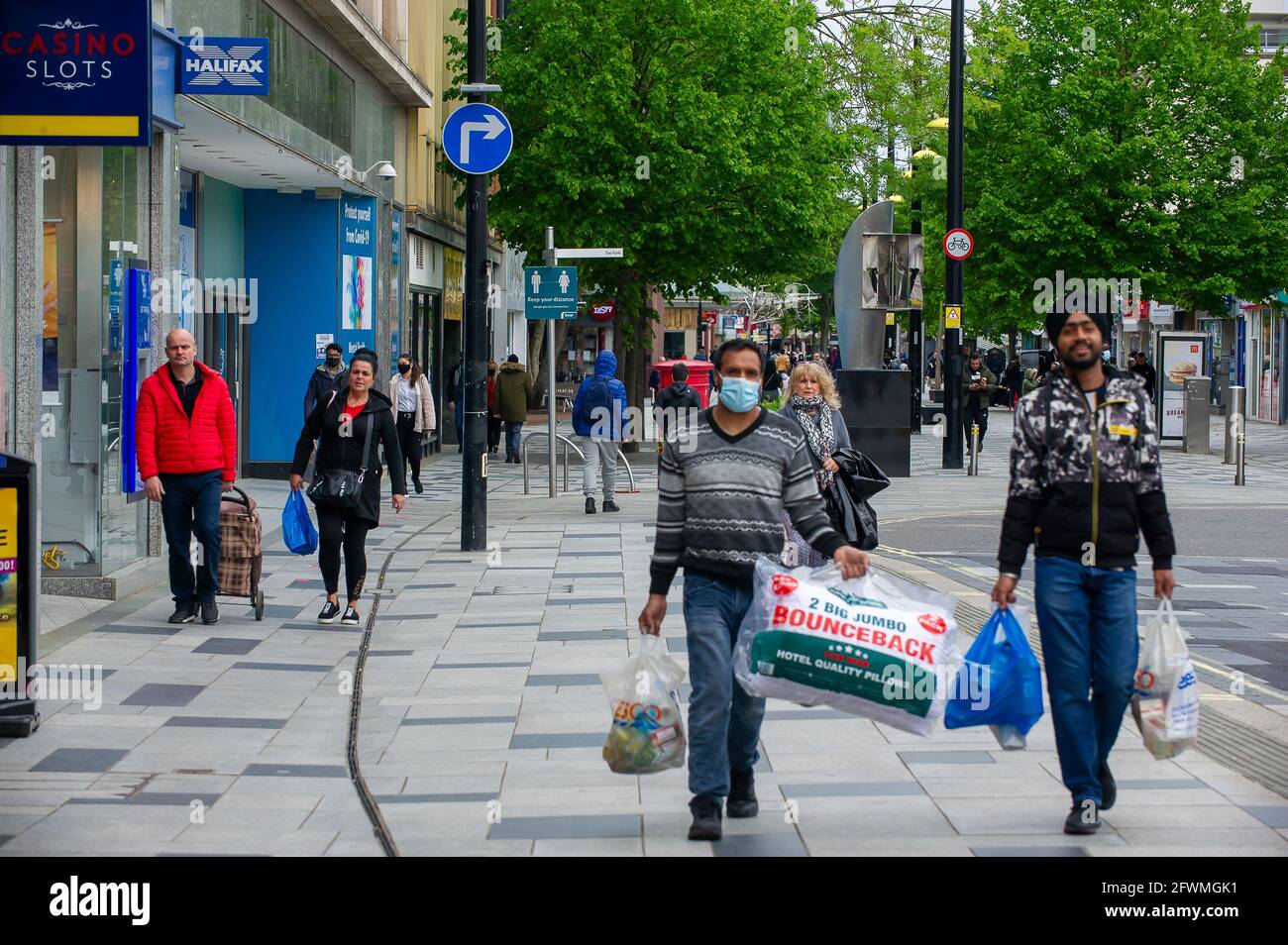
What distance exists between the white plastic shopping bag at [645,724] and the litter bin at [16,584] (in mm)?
Result: 2869

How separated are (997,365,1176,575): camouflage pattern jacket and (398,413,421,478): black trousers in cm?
1680

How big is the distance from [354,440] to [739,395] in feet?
17.9

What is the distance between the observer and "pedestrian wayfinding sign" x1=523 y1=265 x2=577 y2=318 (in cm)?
2120

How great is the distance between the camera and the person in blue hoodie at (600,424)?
19.2 m

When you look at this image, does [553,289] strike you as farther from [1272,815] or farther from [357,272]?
[1272,815]

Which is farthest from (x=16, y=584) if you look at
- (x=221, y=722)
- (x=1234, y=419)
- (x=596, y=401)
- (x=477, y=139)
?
(x=1234, y=419)

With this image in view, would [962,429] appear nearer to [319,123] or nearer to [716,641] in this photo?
[319,123]

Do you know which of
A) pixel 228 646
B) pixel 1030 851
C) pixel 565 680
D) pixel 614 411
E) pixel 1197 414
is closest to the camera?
pixel 1030 851

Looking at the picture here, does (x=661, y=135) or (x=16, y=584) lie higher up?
(x=661, y=135)

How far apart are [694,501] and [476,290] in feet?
32.0

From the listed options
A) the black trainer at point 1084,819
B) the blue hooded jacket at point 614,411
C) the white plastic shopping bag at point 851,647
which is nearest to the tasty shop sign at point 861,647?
the white plastic shopping bag at point 851,647

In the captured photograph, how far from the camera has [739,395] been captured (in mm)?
6234

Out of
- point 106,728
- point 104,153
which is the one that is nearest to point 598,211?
point 104,153

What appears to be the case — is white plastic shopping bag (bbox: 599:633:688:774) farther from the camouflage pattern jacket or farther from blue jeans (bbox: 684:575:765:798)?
the camouflage pattern jacket
